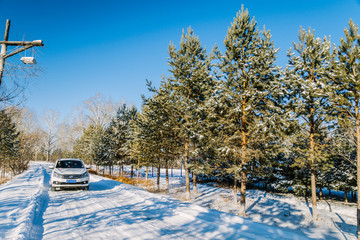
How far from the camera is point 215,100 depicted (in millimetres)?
11555

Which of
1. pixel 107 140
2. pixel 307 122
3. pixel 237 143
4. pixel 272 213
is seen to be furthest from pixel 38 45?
pixel 107 140

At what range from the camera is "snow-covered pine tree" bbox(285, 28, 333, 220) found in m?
11.3

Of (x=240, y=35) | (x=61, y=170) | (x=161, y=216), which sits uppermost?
(x=240, y=35)

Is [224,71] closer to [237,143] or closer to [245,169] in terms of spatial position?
[237,143]

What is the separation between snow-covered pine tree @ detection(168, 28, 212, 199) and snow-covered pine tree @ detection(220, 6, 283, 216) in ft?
7.53

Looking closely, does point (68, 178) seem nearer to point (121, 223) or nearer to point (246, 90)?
point (121, 223)

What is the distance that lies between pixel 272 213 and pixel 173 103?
10393mm

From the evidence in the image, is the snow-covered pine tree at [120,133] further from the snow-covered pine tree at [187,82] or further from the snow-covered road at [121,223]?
the snow-covered road at [121,223]

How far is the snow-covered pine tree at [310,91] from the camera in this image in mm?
11273

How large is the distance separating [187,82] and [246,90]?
505 cm

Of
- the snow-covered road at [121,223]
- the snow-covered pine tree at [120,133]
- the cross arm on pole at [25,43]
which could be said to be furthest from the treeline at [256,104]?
the snow-covered pine tree at [120,133]

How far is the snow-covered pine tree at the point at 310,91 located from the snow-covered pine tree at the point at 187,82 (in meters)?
5.50

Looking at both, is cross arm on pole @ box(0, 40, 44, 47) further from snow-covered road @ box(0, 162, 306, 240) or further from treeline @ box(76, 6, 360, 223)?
treeline @ box(76, 6, 360, 223)

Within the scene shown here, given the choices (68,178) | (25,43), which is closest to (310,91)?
(25,43)
